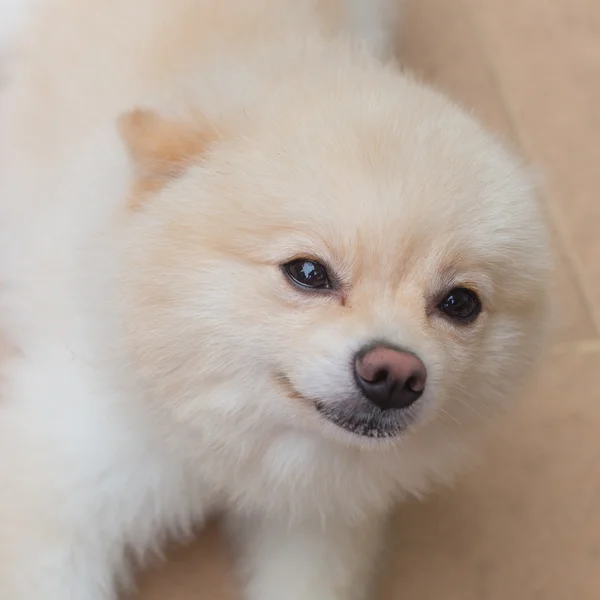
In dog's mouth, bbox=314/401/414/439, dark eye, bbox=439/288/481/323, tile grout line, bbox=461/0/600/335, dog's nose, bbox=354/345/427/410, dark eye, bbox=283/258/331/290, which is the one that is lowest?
dog's mouth, bbox=314/401/414/439

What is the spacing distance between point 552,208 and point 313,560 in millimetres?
1245

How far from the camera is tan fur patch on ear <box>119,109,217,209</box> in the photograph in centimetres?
125

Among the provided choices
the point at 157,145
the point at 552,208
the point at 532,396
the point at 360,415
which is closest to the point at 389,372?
the point at 360,415

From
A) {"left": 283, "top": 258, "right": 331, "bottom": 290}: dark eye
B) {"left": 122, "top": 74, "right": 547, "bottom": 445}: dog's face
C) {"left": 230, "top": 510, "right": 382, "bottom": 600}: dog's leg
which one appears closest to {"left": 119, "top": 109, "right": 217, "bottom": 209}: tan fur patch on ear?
{"left": 122, "top": 74, "right": 547, "bottom": 445}: dog's face

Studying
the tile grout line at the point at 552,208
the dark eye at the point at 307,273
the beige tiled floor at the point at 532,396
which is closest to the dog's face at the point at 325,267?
the dark eye at the point at 307,273

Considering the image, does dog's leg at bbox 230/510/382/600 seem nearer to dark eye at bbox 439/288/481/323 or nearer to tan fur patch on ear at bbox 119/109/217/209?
dark eye at bbox 439/288/481/323

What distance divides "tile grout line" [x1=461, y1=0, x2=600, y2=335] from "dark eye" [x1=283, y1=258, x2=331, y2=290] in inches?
43.8

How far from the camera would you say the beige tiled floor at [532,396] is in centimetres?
186

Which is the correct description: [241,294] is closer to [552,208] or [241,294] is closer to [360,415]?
[360,415]

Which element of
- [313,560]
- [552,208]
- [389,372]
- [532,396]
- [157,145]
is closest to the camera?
[389,372]

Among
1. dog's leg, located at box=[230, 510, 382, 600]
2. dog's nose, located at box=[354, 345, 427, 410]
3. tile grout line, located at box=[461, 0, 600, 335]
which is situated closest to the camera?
dog's nose, located at box=[354, 345, 427, 410]

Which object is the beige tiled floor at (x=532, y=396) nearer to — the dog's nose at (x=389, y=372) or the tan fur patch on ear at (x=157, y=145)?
the dog's nose at (x=389, y=372)

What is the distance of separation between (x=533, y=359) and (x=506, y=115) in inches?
51.8

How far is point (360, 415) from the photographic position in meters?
1.21
